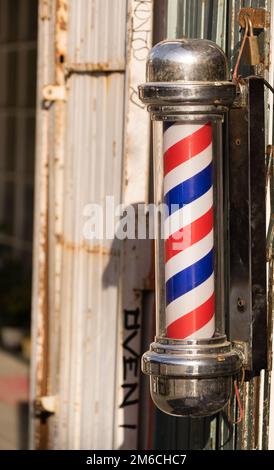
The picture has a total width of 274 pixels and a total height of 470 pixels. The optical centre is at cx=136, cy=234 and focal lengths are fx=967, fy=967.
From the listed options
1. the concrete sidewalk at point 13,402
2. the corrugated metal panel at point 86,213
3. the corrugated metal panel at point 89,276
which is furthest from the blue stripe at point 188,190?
the concrete sidewalk at point 13,402

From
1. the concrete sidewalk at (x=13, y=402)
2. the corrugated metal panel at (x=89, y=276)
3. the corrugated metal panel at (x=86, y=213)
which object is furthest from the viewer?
the concrete sidewalk at (x=13, y=402)

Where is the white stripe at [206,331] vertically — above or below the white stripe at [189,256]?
below

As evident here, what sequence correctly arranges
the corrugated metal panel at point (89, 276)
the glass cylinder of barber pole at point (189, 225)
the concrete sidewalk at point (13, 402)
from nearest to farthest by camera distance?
1. the glass cylinder of barber pole at point (189, 225)
2. the corrugated metal panel at point (89, 276)
3. the concrete sidewalk at point (13, 402)

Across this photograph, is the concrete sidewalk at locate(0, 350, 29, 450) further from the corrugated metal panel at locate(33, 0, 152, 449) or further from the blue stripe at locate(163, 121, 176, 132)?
the blue stripe at locate(163, 121, 176, 132)

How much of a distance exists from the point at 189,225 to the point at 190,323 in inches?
11.9

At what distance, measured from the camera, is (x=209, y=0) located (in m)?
3.49

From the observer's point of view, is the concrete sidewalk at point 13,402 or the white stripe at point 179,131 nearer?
the white stripe at point 179,131

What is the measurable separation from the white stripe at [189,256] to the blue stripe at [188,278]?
0.01 metres

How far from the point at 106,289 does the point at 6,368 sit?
13.1ft

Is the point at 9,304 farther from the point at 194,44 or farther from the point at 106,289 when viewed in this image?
the point at 194,44

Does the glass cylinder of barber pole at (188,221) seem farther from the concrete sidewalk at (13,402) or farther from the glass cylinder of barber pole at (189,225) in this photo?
the concrete sidewalk at (13,402)

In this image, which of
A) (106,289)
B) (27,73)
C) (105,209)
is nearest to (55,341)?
(106,289)

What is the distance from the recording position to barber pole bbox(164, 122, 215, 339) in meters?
2.96

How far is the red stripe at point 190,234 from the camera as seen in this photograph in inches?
117
